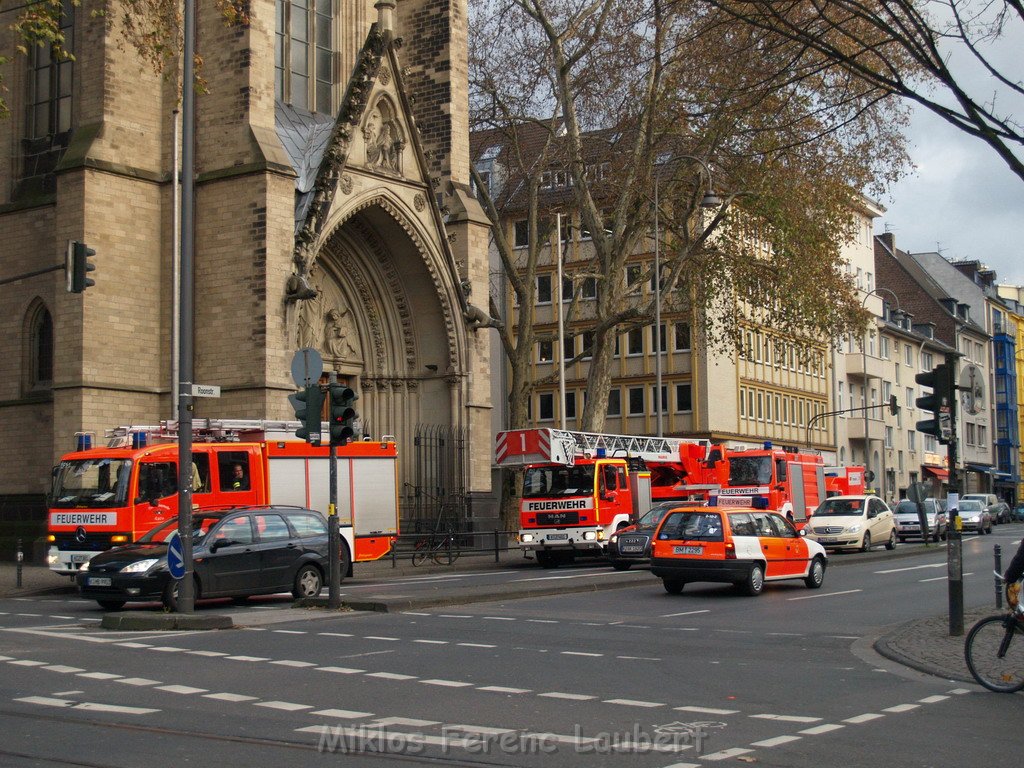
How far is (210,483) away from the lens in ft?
75.3

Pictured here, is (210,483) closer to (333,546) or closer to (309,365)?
(309,365)

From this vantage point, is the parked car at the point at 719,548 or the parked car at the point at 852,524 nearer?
the parked car at the point at 719,548

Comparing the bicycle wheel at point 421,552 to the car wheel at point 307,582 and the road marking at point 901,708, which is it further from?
the road marking at point 901,708

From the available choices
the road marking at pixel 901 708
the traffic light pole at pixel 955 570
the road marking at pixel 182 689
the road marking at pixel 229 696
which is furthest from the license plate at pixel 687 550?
the road marking at pixel 229 696

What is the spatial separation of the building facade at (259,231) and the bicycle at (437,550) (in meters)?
3.01

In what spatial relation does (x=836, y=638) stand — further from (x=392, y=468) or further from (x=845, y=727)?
(x=392, y=468)

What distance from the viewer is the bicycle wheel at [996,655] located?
401 inches

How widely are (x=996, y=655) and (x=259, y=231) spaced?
862 inches

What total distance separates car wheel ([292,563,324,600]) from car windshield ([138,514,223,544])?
1470mm

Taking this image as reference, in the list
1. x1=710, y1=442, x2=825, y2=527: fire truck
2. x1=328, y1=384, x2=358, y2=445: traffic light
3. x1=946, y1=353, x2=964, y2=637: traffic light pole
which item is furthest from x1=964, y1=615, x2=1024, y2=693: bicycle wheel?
x1=710, y1=442, x2=825, y2=527: fire truck

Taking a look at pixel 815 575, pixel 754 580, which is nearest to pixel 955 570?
pixel 754 580

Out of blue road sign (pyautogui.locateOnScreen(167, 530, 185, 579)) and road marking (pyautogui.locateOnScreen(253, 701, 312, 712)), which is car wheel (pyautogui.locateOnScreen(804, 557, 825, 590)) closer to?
blue road sign (pyautogui.locateOnScreen(167, 530, 185, 579))

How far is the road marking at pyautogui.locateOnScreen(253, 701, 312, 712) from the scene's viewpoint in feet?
30.4

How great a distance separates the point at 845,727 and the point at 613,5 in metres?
31.7
